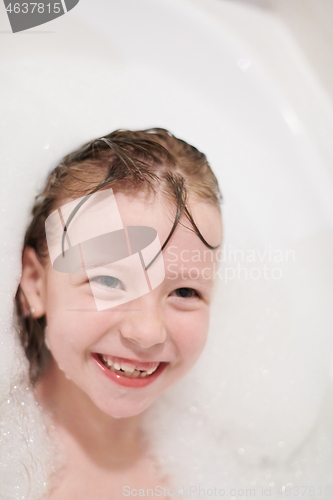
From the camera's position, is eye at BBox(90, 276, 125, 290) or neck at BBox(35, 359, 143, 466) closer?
eye at BBox(90, 276, 125, 290)

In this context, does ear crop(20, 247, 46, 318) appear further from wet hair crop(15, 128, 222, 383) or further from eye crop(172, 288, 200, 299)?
eye crop(172, 288, 200, 299)

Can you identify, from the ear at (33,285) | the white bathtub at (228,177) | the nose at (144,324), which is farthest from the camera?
the white bathtub at (228,177)

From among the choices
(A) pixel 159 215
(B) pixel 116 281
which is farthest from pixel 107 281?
(A) pixel 159 215

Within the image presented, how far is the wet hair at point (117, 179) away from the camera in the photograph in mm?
822

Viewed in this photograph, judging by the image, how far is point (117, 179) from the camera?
32.2 inches

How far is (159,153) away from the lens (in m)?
0.87

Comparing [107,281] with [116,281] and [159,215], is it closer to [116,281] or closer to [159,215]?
[116,281]

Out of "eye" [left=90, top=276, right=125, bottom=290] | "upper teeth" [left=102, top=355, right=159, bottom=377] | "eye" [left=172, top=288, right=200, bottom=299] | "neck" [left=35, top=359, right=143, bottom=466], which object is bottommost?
"neck" [left=35, top=359, right=143, bottom=466]

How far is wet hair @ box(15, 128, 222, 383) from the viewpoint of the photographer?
822 millimetres

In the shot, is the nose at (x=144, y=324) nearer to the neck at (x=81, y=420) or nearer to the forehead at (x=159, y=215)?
the forehead at (x=159, y=215)

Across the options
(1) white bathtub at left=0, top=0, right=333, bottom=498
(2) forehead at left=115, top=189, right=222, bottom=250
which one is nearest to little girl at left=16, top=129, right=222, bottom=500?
(2) forehead at left=115, top=189, right=222, bottom=250

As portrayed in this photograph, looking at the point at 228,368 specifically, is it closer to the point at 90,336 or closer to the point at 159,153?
the point at 90,336

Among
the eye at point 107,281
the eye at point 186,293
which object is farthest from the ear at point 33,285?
the eye at point 186,293

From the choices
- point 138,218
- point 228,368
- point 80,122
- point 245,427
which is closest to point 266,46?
point 80,122
